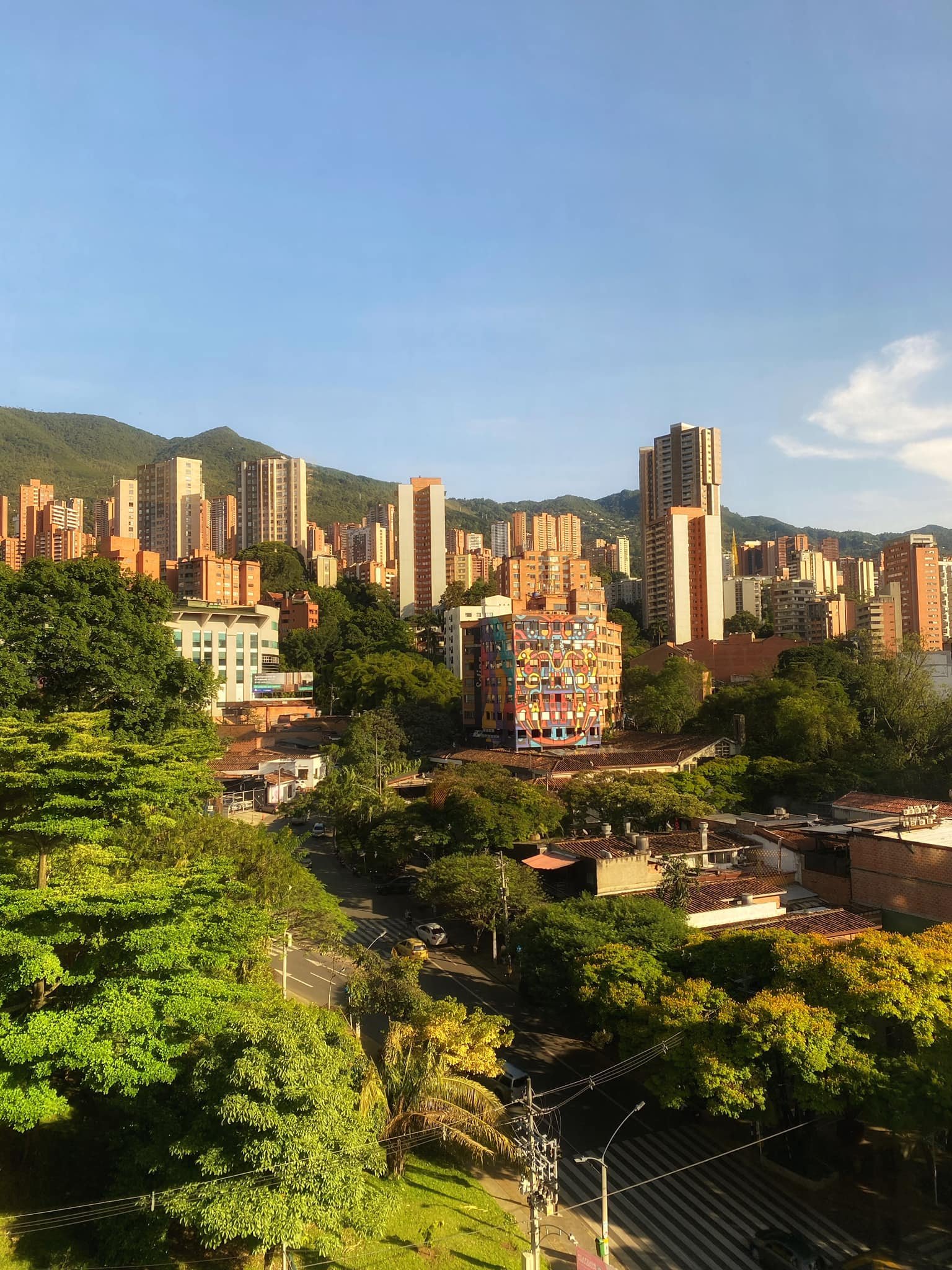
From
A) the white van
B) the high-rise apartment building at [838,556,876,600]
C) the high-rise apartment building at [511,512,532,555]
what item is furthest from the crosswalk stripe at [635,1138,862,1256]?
the high-rise apartment building at [511,512,532,555]

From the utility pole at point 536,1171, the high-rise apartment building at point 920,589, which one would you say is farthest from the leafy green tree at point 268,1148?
the high-rise apartment building at point 920,589

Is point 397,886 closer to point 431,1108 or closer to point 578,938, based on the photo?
point 578,938

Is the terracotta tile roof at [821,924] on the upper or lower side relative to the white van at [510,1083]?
upper

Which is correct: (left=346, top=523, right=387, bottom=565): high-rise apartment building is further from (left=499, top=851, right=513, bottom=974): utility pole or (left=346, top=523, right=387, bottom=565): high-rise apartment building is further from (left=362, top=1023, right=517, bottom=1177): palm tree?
(left=362, top=1023, right=517, bottom=1177): palm tree

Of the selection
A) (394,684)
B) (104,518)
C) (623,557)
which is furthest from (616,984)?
(623,557)

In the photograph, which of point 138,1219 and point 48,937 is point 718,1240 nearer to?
point 138,1219

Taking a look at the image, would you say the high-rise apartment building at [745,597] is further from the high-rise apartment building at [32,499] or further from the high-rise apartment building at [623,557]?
the high-rise apartment building at [32,499]
